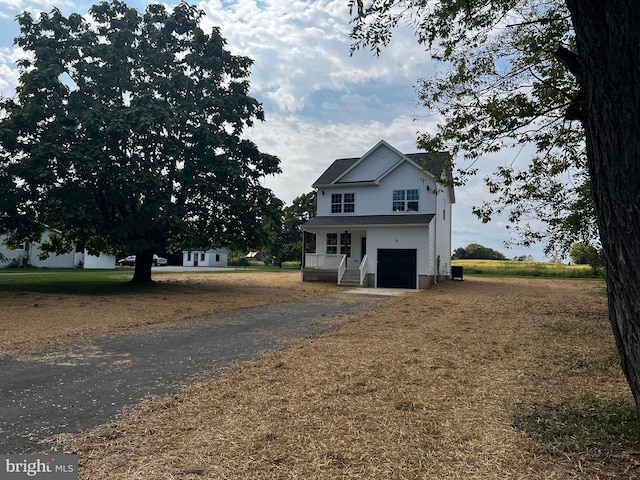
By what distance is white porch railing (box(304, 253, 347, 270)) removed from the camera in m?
23.8

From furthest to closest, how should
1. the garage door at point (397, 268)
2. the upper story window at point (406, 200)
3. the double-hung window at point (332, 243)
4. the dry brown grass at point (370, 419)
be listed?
the double-hung window at point (332, 243)
the upper story window at point (406, 200)
the garage door at point (397, 268)
the dry brown grass at point (370, 419)

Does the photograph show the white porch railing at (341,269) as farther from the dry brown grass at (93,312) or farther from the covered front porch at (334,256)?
the dry brown grass at (93,312)

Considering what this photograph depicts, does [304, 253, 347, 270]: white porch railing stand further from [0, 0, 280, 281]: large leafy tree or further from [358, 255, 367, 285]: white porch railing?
[0, 0, 280, 281]: large leafy tree

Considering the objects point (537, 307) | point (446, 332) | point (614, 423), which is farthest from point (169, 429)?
point (537, 307)

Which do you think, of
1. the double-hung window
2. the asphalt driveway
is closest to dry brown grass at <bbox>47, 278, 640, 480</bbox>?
the asphalt driveway

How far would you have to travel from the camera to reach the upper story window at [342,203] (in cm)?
2489

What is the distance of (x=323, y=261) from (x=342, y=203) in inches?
153

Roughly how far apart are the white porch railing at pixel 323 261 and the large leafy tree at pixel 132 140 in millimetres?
5459

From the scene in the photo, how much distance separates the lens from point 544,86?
8.05 metres

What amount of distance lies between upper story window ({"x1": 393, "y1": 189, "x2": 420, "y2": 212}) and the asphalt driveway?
15.2 m

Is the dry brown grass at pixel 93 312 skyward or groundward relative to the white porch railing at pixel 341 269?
groundward

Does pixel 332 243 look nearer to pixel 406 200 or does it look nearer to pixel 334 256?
pixel 334 256

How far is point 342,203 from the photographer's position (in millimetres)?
25172

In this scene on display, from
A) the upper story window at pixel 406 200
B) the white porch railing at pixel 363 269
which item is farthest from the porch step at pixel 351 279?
the upper story window at pixel 406 200
